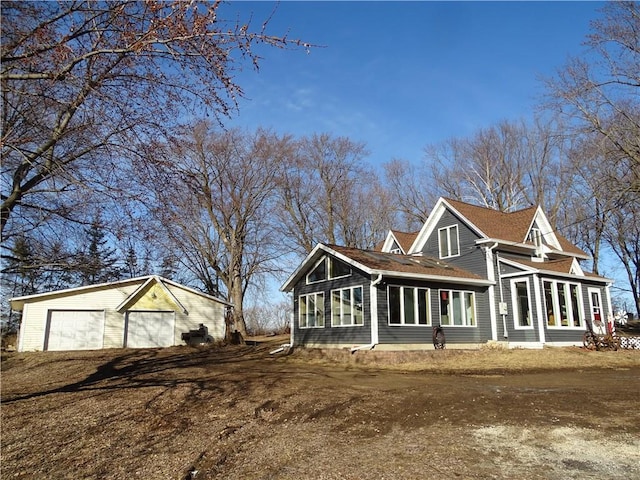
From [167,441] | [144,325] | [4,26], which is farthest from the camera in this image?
[144,325]

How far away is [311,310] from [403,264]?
4.60 metres

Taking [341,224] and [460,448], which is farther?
[341,224]

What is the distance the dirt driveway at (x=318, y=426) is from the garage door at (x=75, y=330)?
38.1ft

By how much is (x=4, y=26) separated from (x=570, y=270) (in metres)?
20.4

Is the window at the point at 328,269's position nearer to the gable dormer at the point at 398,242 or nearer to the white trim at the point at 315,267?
the white trim at the point at 315,267

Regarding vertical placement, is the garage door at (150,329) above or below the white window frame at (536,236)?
below

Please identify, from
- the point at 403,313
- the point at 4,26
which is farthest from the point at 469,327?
the point at 4,26

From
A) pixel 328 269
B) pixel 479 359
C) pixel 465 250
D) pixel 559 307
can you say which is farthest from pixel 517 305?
pixel 328 269

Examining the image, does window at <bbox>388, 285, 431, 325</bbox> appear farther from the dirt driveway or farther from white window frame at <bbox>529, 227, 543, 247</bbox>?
white window frame at <bbox>529, 227, 543, 247</bbox>

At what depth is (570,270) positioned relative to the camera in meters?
19.3

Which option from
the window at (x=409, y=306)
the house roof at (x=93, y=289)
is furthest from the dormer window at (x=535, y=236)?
the house roof at (x=93, y=289)

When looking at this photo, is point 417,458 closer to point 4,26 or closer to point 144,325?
point 4,26

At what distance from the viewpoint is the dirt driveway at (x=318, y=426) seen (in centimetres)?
499

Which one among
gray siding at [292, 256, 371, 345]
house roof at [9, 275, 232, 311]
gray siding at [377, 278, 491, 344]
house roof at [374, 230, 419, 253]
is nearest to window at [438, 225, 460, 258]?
gray siding at [377, 278, 491, 344]
